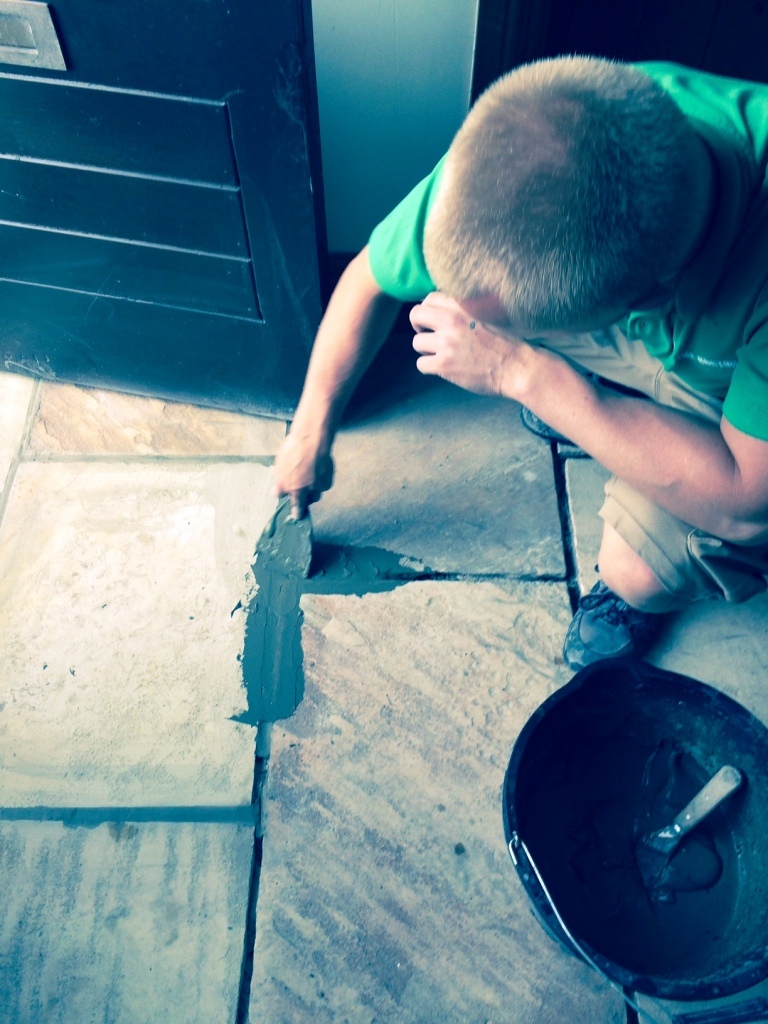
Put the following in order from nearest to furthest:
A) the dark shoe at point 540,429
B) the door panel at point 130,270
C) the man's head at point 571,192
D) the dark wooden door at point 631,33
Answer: the man's head at point 571,192 < the dark wooden door at point 631,33 < the door panel at point 130,270 < the dark shoe at point 540,429

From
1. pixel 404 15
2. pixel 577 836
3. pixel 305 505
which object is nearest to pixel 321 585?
pixel 305 505

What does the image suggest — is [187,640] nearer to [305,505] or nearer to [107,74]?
[305,505]

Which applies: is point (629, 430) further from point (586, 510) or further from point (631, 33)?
point (631, 33)

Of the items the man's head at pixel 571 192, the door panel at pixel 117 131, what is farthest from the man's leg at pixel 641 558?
the door panel at pixel 117 131

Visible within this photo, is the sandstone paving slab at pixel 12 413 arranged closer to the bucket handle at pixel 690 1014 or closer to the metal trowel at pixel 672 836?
the bucket handle at pixel 690 1014

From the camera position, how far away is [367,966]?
126 centimetres

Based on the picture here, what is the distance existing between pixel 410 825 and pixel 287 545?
2.07 ft

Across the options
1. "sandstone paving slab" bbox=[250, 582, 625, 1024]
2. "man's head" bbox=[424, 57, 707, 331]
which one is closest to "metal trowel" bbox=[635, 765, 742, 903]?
"sandstone paving slab" bbox=[250, 582, 625, 1024]

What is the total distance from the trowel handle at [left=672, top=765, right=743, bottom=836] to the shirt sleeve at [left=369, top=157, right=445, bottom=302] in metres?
0.90

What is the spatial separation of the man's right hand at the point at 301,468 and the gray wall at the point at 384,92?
79 centimetres

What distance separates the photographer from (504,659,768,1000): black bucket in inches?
46.4

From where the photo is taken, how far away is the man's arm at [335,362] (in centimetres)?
125

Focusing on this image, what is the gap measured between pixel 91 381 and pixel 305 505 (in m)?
0.83

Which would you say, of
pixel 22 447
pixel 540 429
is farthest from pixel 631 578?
pixel 22 447
